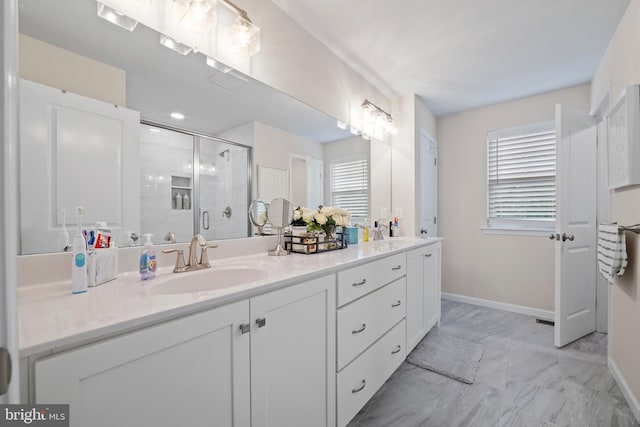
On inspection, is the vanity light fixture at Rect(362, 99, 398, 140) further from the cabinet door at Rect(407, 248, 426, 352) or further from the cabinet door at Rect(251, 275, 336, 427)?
the cabinet door at Rect(251, 275, 336, 427)

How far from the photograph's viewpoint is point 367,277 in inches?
58.6

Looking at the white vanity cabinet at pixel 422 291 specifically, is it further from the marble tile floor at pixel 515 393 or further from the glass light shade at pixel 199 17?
the glass light shade at pixel 199 17

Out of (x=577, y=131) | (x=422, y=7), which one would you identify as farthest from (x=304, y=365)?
(x=577, y=131)

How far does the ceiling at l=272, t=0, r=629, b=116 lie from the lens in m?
1.69

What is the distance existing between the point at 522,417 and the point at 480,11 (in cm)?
243

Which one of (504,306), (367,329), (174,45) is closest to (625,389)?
(504,306)

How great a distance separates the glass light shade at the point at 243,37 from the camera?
1.38 metres

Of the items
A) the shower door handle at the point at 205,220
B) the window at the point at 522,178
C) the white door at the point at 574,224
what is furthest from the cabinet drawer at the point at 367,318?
the window at the point at 522,178

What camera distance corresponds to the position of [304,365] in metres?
1.09

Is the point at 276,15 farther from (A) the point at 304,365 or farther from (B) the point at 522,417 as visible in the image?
(B) the point at 522,417

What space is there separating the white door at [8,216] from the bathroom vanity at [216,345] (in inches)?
8.1

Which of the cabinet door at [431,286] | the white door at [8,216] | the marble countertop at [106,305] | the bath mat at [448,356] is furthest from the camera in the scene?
the cabinet door at [431,286]

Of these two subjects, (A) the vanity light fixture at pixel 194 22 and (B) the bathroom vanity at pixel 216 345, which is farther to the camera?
(A) the vanity light fixture at pixel 194 22

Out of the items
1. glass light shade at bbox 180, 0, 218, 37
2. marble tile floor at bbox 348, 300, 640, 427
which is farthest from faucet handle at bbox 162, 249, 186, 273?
marble tile floor at bbox 348, 300, 640, 427
